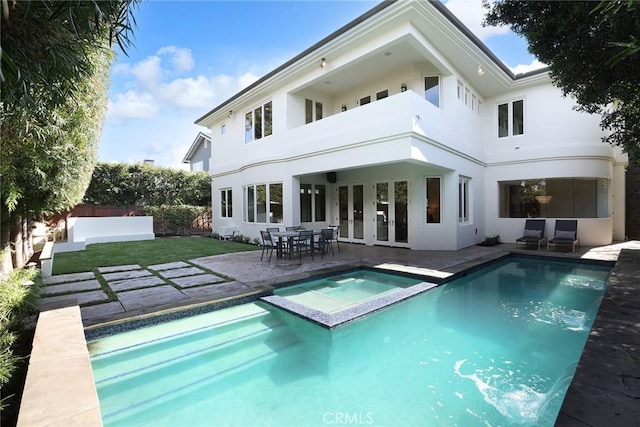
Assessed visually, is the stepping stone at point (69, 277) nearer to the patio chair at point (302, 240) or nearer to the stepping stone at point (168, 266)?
the stepping stone at point (168, 266)

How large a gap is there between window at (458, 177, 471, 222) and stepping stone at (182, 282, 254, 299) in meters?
9.31

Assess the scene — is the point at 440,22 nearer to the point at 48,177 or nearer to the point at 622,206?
the point at 48,177

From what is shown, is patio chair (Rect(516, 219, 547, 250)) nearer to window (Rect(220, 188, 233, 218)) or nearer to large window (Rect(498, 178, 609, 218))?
large window (Rect(498, 178, 609, 218))

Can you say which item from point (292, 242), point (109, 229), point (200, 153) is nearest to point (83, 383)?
point (292, 242)

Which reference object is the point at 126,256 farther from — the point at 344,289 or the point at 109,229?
the point at 344,289

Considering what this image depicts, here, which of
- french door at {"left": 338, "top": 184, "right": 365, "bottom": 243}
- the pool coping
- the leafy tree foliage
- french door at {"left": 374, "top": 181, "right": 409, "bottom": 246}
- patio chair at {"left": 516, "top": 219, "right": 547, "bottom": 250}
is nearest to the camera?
the pool coping

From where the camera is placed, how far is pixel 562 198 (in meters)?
13.8

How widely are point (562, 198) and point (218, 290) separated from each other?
48.5 ft

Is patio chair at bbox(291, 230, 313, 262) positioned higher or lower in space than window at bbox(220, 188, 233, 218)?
lower

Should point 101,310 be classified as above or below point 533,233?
below

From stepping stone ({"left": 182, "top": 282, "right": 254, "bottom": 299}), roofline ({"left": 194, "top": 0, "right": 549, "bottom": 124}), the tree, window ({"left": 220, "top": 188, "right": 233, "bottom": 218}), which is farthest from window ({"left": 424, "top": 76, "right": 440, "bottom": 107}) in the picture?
window ({"left": 220, "top": 188, "right": 233, "bottom": 218})

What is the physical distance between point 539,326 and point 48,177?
9.42 meters

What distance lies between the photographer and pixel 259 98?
15.0m

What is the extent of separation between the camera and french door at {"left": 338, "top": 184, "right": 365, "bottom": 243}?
14351mm
